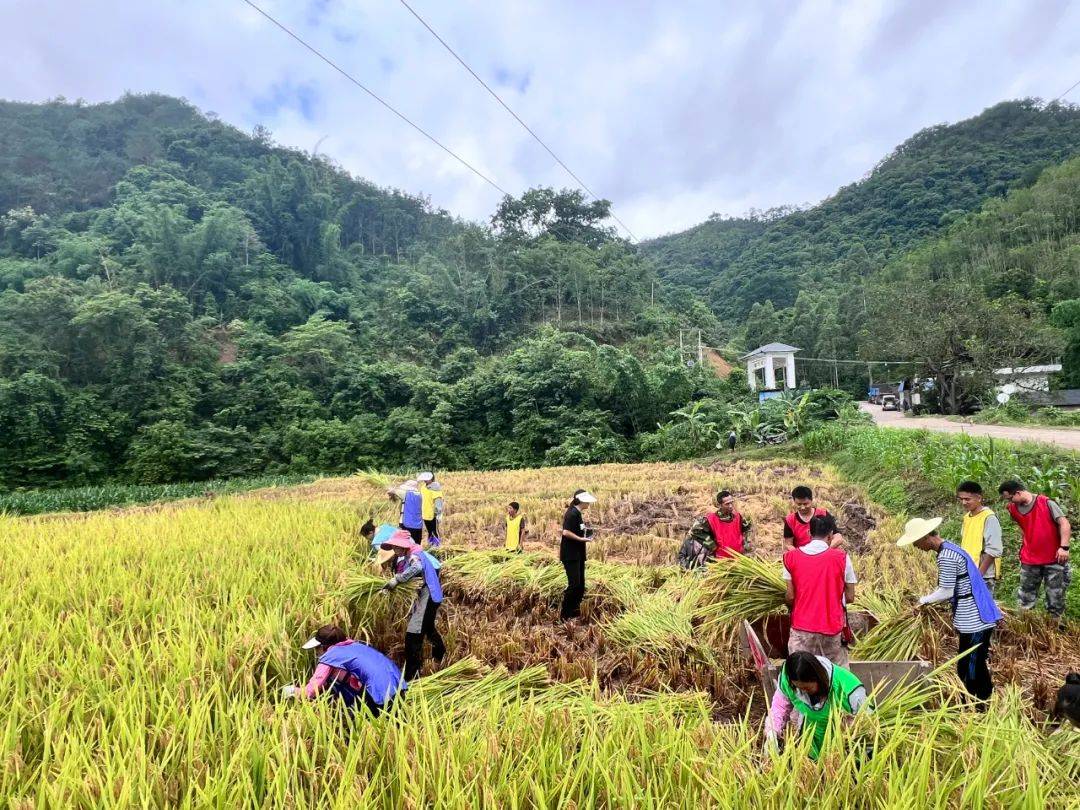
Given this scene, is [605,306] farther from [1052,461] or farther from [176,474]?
[1052,461]

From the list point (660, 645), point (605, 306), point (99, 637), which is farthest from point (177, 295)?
point (660, 645)

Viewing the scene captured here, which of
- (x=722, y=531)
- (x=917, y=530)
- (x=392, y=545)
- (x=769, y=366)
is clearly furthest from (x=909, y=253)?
(x=392, y=545)

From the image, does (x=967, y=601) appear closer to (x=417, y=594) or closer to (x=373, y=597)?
(x=417, y=594)

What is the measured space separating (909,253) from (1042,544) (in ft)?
155

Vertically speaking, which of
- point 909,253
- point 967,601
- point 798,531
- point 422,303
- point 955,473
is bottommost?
point 967,601

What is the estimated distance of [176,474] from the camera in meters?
24.4

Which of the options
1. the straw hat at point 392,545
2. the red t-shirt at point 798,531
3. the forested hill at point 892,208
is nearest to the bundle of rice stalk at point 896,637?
the red t-shirt at point 798,531

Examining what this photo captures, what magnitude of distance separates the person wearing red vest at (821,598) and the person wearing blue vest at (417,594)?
236cm

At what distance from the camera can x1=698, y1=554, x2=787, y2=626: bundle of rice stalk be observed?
12.7 ft

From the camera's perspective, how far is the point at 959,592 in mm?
3248

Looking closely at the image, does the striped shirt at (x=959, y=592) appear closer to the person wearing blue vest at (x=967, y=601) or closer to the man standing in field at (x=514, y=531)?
the person wearing blue vest at (x=967, y=601)

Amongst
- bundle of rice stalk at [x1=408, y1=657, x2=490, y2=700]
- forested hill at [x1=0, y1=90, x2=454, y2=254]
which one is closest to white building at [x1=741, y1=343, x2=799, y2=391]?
bundle of rice stalk at [x1=408, y1=657, x2=490, y2=700]

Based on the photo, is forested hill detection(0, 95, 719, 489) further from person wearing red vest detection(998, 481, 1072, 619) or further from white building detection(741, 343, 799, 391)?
person wearing red vest detection(998, 481, 1072, 619)

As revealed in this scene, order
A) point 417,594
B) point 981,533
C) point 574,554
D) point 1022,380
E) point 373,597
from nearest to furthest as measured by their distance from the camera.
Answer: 1. point 981,533
2. point 417,594
3. point 373,597
4. point 574,554
5. point 1022,380
